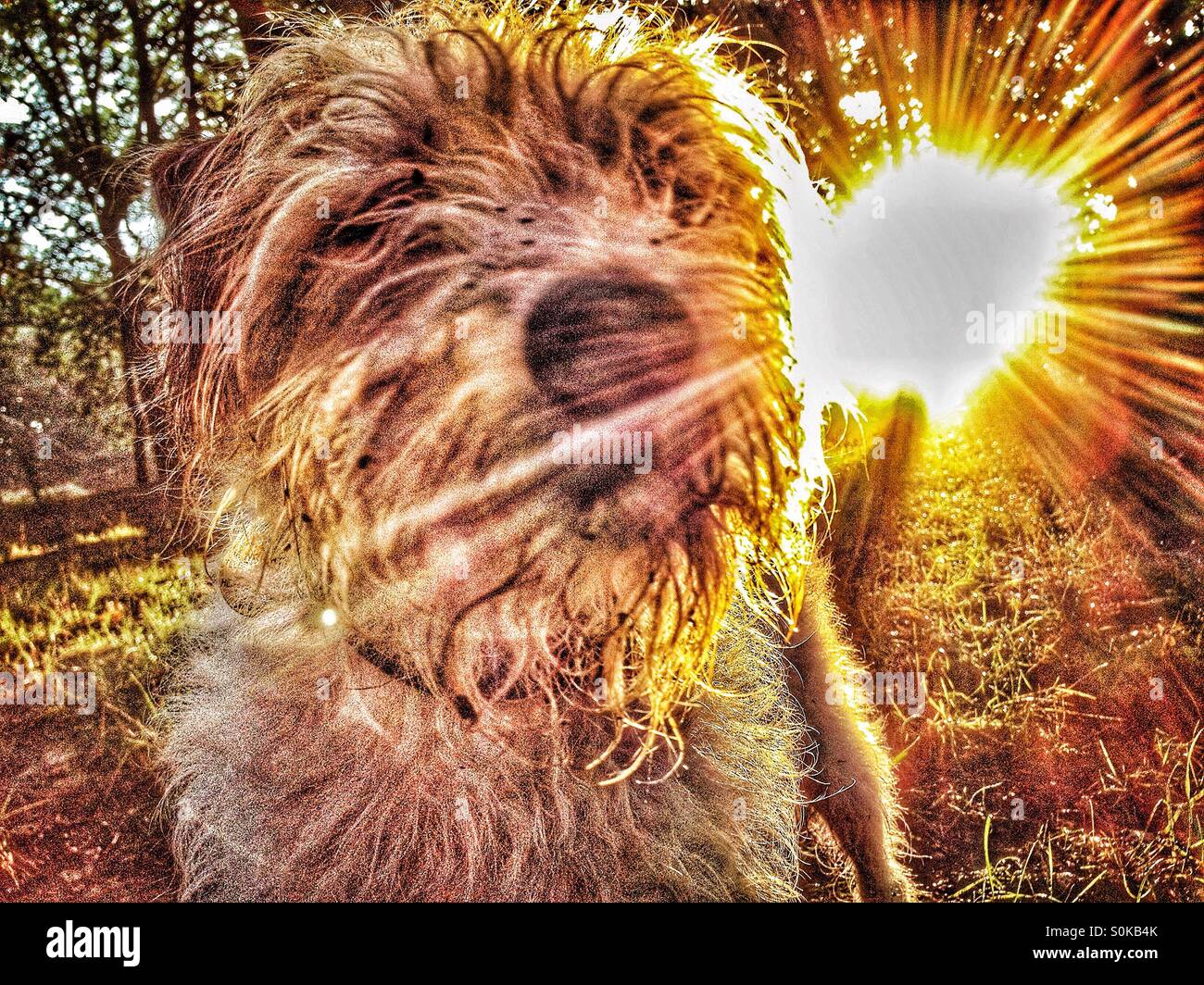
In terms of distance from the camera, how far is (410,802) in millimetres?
1236

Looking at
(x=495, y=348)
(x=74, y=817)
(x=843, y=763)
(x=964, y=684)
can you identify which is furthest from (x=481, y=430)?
(x=964, y=684)

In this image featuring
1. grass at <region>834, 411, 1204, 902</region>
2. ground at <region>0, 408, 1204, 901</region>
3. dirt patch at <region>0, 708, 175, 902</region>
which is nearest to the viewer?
dirt patch at <region>0, 708, 175, 902</region>

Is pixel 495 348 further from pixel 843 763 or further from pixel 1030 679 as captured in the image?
pixel 1030 679

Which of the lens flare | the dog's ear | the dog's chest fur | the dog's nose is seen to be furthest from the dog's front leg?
the dog's ear

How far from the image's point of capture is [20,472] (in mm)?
2039

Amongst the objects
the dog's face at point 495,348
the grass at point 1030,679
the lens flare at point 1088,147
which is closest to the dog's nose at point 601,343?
the dog's face at point 495,348

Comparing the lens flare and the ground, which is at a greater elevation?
the lens flare

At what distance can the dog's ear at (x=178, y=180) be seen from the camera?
109 cm

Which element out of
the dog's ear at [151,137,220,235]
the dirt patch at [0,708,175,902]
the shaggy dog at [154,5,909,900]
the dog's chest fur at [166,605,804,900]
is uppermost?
the dog's ear at [151,137,220,235]

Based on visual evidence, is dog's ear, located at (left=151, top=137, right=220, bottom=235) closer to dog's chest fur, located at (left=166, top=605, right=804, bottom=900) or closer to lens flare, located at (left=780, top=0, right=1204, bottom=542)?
dog's chest fur, located at (left=166, top=605, right=804, bottom=900)

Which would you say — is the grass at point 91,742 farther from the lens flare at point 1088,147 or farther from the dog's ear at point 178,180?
the lens flare at point 1088,147

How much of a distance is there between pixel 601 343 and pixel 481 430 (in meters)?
0.19

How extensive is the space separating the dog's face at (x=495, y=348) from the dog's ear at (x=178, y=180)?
0.04 ft

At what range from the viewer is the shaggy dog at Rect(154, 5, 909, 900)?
0.89 meters
